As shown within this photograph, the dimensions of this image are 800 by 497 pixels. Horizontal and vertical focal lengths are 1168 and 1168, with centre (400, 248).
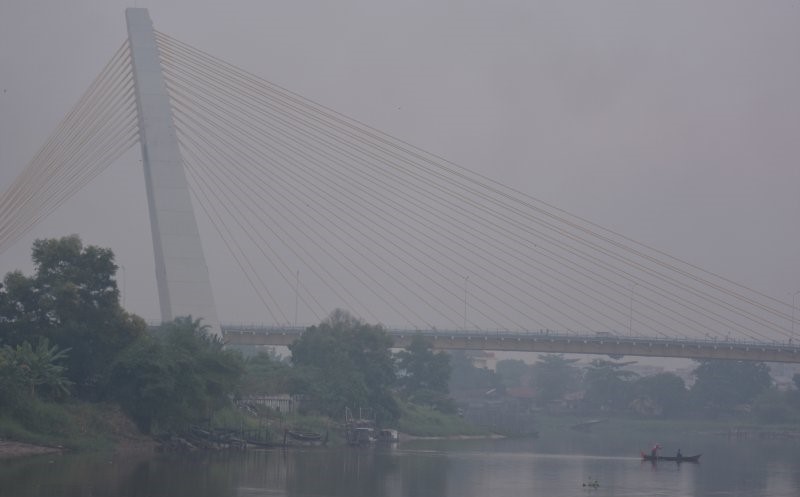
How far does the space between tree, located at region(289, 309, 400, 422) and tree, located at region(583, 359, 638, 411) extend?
43726 millimetres

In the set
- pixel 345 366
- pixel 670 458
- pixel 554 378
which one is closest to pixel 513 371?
pixel 554 378

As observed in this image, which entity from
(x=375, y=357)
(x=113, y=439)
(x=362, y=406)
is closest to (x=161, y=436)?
(x=113, y=439)

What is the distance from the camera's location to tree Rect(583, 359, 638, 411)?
9756 cm

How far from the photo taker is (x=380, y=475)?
100ft

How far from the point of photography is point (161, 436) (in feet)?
117

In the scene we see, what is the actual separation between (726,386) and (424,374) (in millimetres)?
32520

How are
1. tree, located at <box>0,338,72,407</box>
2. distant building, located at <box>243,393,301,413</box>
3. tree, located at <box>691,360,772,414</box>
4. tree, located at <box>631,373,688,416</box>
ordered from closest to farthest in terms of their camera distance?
1. tree, located at <box>0,338,72,407</box>
2. distant building, located at <box>243,393,301,413</box>
3. tree, located at <box>691,360,772,414</box>
4. tree, located at <box>631,373,688,416</box>

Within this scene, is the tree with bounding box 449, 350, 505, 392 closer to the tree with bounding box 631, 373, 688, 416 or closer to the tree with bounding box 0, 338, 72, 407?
the tree with bounding box 631, 373, 688, 416

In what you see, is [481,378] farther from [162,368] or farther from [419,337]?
[162,368]

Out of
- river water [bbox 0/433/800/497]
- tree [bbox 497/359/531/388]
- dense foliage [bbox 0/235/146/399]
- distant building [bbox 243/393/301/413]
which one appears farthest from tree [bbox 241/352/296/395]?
tree [bbox 497/359/531/388]

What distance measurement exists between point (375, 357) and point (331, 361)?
11.5ft

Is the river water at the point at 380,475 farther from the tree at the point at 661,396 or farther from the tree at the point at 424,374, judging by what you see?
the tree at the point at 661,396

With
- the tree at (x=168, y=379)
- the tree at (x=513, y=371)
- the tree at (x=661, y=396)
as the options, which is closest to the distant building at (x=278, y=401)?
the tree at (x=168, y=379)

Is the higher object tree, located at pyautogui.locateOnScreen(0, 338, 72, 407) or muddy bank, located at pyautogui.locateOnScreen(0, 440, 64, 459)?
tree, located at pyautogui.locateOnScreen(0, 338, 72, 407)
